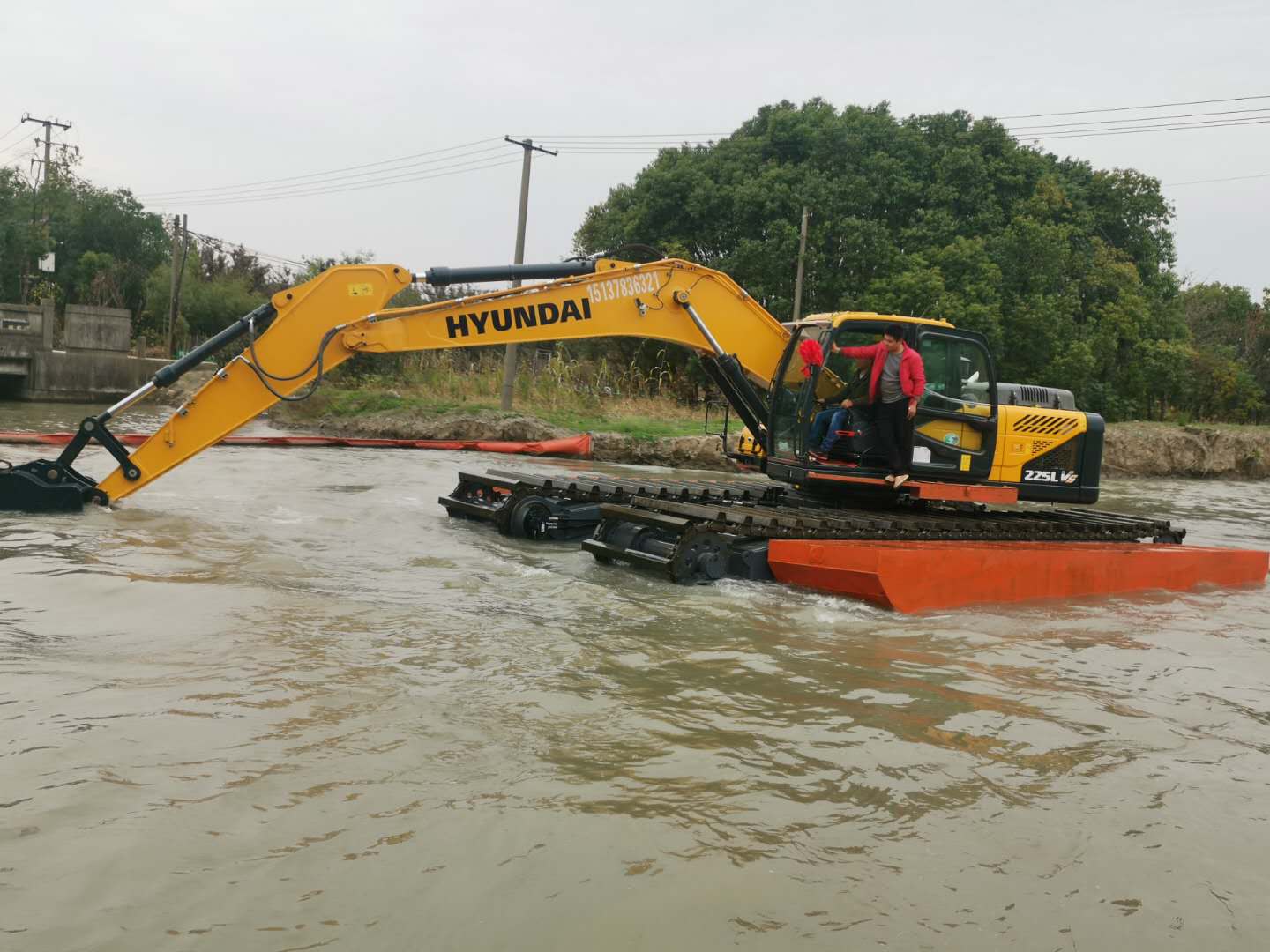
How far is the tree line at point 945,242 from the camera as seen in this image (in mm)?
34219

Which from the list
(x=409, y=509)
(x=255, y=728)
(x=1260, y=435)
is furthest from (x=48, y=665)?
(x=1260, y=435)

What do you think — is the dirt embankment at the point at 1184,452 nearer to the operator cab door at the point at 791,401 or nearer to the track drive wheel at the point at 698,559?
the operator cab door at the point at 791,401

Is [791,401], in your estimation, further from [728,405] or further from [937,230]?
[937,230]

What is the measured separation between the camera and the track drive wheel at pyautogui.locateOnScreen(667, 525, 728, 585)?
28.2 ft

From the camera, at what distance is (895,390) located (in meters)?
9.49

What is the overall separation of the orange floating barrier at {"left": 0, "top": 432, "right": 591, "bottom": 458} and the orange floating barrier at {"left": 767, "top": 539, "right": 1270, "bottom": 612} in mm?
11675

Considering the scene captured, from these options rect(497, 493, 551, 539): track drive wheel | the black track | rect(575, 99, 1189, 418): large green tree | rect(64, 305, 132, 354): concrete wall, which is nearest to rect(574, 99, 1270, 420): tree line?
rect(575, 99, 1189, 418): large green tree

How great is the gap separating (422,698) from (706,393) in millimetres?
25367

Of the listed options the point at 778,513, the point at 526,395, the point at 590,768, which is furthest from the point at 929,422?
the point at 526,395

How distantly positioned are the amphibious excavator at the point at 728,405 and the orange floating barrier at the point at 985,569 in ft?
0.65

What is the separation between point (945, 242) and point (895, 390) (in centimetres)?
2812

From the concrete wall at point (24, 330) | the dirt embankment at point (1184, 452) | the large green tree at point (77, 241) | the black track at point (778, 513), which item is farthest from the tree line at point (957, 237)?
the large green tree at point (77, 241)

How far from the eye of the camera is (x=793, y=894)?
3.64 metres

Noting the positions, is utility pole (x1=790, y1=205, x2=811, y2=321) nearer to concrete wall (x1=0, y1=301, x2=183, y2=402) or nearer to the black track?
A: concrete wall (x1=0, y1=301, x2=183, y2=402)
